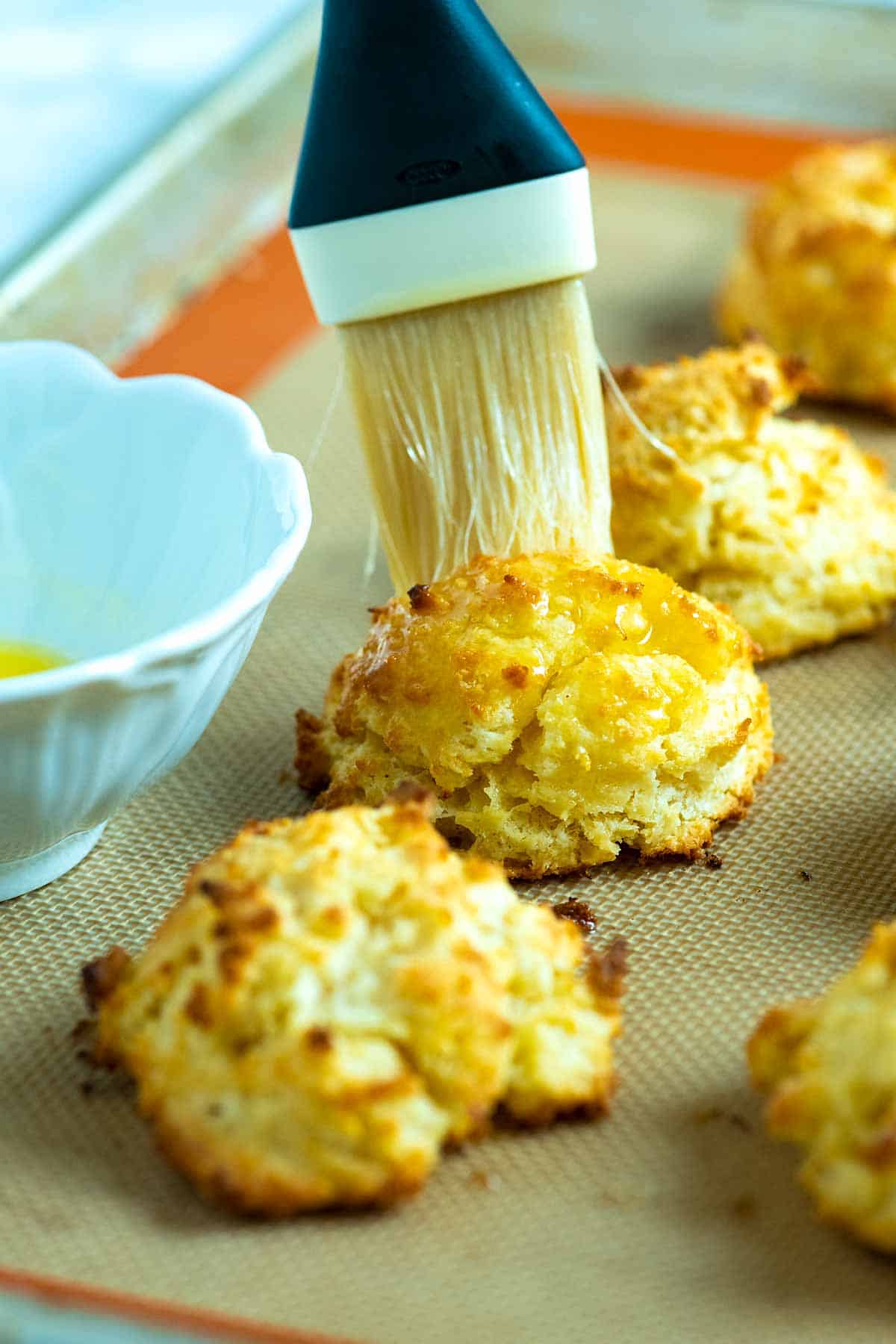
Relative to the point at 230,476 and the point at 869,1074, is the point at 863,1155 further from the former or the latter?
the point at 230,476

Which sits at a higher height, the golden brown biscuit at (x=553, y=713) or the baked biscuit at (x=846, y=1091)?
the golden brown biscuit at (x=553, y=713)

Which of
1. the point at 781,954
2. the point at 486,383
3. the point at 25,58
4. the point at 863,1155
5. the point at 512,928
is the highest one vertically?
the point at 25,58

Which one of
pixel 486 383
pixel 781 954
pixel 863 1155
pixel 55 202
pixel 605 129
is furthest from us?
pixel 605 129

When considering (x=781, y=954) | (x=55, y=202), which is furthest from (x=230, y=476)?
(x=55, y=202)

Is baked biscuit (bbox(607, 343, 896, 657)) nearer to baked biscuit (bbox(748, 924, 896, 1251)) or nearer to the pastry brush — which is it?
the pastry brush

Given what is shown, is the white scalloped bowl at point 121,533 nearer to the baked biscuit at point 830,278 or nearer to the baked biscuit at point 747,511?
the baked biscuit at point 747,511

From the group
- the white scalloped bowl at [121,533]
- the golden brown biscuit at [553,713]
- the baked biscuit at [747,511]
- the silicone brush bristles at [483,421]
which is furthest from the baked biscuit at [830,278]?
the white scalloped bowl at [121,533]

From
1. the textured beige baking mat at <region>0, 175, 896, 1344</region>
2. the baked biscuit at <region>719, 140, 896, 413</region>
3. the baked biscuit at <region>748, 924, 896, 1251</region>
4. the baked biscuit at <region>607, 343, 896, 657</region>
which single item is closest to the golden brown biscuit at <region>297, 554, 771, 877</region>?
the textured beige baking mat at <region>0, 175, 896, 1344</region>
